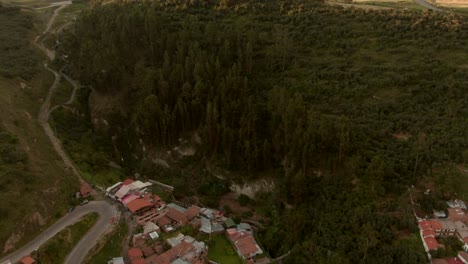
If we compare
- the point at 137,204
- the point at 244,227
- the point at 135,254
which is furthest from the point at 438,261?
the point at 137,204

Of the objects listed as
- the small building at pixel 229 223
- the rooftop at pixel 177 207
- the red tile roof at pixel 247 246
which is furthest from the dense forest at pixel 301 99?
the rooftop at pixel 177 207

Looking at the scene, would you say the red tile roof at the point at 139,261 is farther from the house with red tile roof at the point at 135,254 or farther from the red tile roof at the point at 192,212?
the red tile roof at the point at 192,212

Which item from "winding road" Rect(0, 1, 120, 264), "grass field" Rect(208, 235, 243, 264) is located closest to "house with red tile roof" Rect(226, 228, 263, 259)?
"grass field" Rect(208, 235, 243, 264)

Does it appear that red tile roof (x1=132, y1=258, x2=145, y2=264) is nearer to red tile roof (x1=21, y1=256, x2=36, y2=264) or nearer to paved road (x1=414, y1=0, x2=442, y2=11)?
red tile roof (x1=21, y1=256, x2=36, y2=264)

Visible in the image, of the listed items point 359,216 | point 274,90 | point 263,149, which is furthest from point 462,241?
point 274,90

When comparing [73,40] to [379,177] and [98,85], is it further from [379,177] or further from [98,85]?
[379,177]

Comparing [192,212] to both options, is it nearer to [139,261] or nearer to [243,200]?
[243,200]
